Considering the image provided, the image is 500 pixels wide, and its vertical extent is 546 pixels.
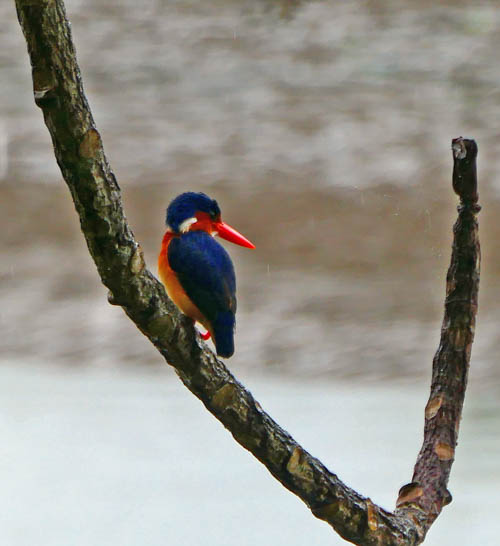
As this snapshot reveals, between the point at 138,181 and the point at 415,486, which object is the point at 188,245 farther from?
the point at 138,181

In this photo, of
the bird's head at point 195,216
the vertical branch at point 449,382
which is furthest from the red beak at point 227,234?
the vertical branch at point 449,382

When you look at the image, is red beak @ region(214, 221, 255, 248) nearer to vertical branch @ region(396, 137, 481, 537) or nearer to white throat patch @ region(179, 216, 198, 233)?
white throat patch @ region(179, 216, 198, 233)

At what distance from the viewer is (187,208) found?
840 millimetres

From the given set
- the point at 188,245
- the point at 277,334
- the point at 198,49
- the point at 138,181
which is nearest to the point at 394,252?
the point at 277,334

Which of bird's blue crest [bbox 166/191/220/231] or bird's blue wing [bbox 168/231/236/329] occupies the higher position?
bird's blue crest [bbox 166/191/220/231]

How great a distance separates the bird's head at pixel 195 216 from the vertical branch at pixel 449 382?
0.72 feet

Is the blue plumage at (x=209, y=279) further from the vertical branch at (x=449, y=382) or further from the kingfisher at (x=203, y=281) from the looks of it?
the vertical branch at (x=449, y=382)

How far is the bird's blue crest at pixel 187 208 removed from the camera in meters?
0.84

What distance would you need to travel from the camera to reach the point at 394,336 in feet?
8.58

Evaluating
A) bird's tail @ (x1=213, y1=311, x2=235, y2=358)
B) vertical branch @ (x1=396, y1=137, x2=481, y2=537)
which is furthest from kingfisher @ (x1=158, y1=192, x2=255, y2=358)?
vertical branch @ (x1=396, y1=137, x2=481, y2=537)

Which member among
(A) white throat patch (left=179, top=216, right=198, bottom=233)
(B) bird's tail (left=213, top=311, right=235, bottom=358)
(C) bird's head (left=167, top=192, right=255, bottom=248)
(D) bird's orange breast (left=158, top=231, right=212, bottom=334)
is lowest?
(B) bird's tail (left=213, top=311, right=235, bottom=358)

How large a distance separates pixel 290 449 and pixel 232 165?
2.50 meters

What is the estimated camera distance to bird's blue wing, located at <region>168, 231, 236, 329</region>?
78 cm

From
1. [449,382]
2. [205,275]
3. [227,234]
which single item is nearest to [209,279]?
[205,275]
